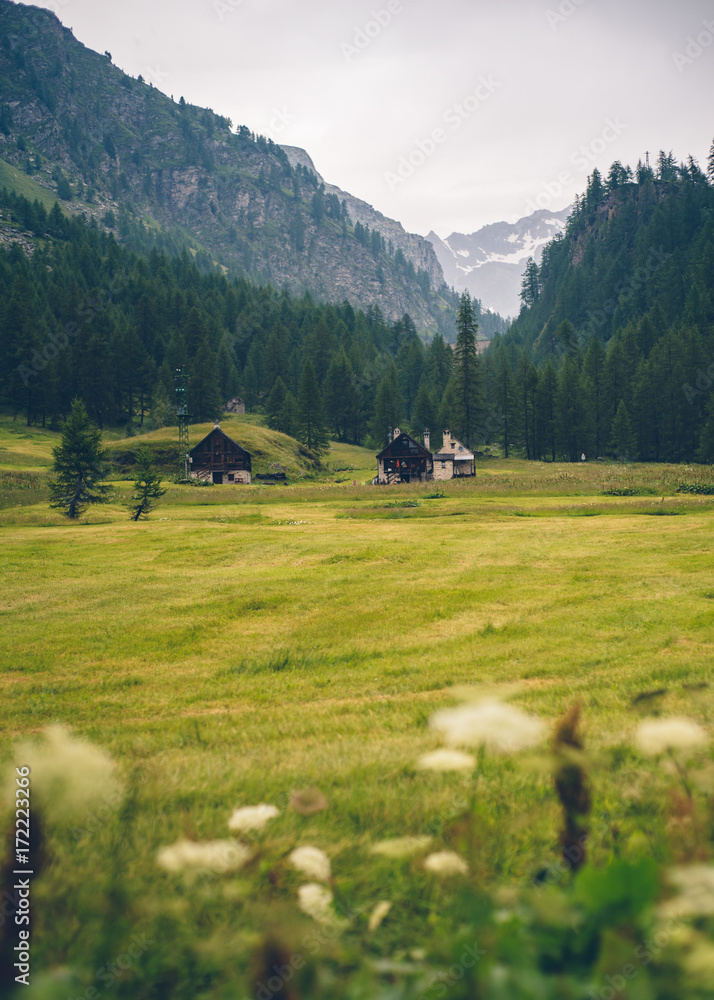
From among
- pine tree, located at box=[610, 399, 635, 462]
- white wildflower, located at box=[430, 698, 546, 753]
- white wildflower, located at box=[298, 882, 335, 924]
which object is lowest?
white wildflower, located at box=[298, 882, 335, 924]

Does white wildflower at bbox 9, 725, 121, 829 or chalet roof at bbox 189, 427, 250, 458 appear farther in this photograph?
chalet roof at bbox 189, 427, 250, 458

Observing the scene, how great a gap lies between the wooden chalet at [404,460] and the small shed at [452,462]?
1732mm

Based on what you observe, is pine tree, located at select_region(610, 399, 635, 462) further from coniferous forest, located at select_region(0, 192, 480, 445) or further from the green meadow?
the green meadow

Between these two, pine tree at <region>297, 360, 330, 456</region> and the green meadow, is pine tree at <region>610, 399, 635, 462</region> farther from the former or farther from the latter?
the green meadow

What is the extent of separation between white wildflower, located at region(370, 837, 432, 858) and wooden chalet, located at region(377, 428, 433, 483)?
75.0 metres

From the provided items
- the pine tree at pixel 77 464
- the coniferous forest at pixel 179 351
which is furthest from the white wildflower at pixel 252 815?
the coniferous forest at pixel 179 351

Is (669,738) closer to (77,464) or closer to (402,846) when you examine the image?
(402,846)

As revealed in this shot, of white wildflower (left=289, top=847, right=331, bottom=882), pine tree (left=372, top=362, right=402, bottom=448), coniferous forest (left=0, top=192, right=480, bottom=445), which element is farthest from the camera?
pine tree (left=372, top=362, right=402, bottom=448)

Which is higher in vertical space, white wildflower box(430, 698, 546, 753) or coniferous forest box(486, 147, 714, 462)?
coniferous forest box(486, 147, 714, 462)

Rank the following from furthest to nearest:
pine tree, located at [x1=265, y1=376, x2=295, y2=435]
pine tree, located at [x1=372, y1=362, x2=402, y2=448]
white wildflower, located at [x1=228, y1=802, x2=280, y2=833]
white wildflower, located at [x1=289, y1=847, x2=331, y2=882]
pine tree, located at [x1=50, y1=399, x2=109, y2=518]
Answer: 1. pine tree, located at [x1=372, y1=362, x2=402, y2=448]
2. pine tree, located at [x1=265, y1=376, x2=295, y2=435]
3. pine tree, located at [x1=50, y1=399, x2=109, y2=518]
4. white wildflower, located at [x1=228, y1=802, x2=280, y2=833]
5. white wildflower, located at [x1=289, y1=847, x2=331, y2=882]

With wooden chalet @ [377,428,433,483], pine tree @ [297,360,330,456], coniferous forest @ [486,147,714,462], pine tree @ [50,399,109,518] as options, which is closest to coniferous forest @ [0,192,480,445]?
pine tree @ [297,360,330,456]

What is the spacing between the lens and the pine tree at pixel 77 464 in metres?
37.3

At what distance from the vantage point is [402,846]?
2705 millimetres

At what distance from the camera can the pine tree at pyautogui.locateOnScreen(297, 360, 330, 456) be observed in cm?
9650
